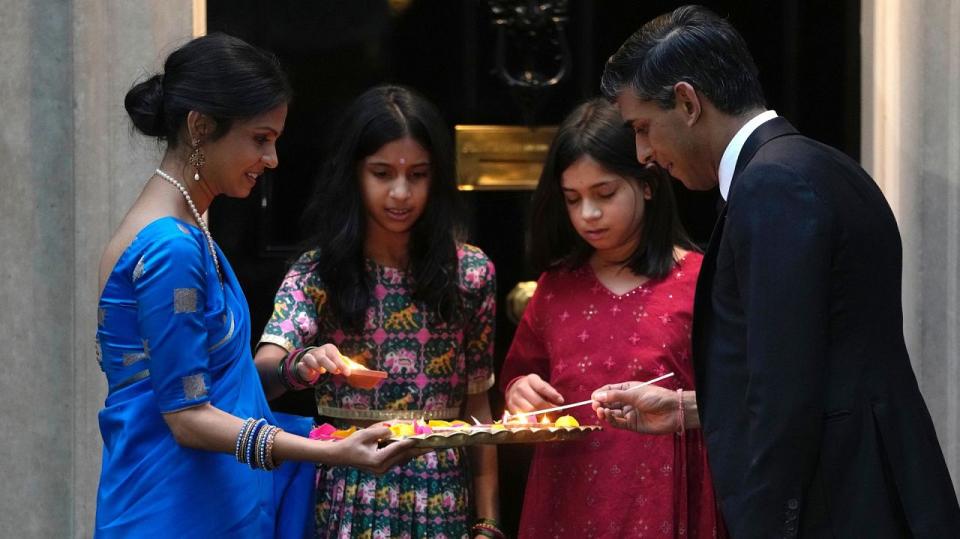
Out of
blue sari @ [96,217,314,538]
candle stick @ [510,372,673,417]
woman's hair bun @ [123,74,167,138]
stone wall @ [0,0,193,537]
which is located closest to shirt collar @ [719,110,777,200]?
candle stick @ [510,372,673,417]

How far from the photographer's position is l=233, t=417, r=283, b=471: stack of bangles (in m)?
2.55

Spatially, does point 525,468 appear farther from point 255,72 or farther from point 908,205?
point 255,72

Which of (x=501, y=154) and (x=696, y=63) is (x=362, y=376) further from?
(x=501, y=154)

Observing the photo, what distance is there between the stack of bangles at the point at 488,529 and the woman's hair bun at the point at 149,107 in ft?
3.78

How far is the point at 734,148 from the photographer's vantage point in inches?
95.8

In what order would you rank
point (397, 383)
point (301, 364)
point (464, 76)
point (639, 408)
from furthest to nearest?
point (464, 76)
point (397, 383)
point (301, 364)
point (639, 408)

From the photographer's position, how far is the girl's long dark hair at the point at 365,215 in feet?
10.6

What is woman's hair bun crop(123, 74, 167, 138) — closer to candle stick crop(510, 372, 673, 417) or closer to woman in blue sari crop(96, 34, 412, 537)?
woman in blue sari crop(96, 34, 412, 537)

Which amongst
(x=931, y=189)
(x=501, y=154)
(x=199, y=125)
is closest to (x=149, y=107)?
(x=199, y=125)

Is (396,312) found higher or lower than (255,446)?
higher

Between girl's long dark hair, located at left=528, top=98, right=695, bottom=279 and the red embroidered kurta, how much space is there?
0.07 meters

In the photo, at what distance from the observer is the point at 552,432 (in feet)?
9.18

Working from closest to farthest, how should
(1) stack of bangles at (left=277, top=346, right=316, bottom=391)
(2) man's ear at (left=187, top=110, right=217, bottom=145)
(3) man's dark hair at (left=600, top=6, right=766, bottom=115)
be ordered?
(3) man's dark hair at (left=600, top=6, right=766, bottom=115) → (2) man's ear at (left=187, top=110, right=217, bottom=145) → (1) stack of bangles at (left=277, top=346, right=316, bottom=391)

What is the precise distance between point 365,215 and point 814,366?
1.43m
